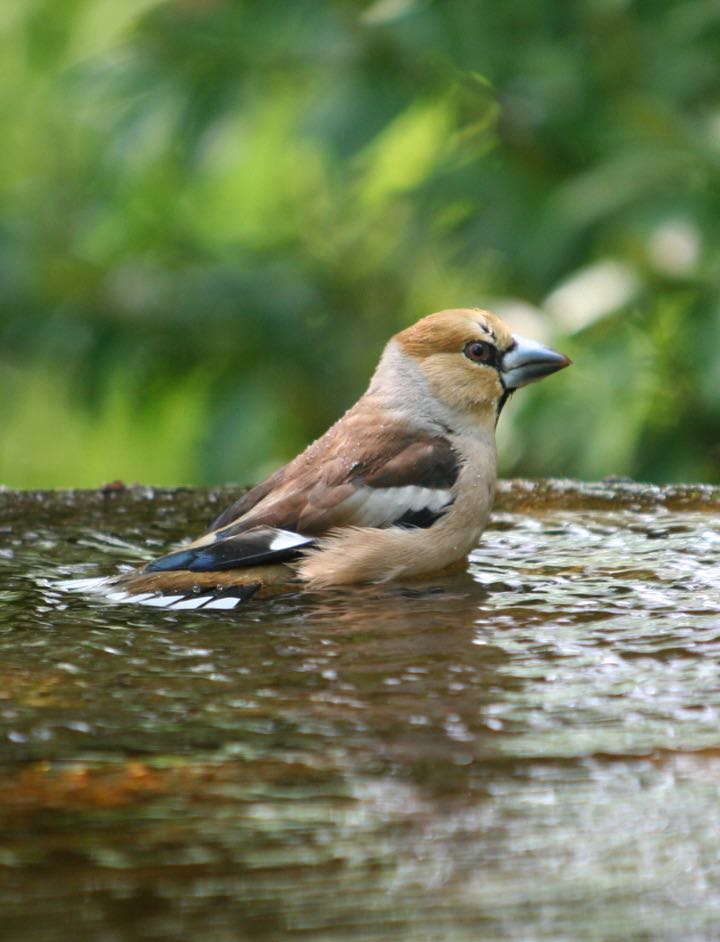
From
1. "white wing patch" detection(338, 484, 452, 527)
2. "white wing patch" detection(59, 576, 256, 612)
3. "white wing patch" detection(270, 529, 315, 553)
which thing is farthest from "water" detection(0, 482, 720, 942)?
"white wing patch" detection(338, 484, 452, 527)

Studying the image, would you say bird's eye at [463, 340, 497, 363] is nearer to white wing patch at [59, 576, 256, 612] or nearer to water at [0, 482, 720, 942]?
water at [0, 482, 720, 942]

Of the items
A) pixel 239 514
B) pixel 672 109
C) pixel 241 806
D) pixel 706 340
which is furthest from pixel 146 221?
pixel 241 806

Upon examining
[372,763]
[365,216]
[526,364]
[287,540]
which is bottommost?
[372,763]

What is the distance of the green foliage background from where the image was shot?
689cm

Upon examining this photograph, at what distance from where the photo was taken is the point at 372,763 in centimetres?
197

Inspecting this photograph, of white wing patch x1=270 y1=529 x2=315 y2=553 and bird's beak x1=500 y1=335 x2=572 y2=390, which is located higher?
bird's beak x1=500 y1=335 x2=572 y2=390

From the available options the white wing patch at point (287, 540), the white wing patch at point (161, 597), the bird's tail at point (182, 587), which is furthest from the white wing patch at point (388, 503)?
the white wing patch at point (161, 597)

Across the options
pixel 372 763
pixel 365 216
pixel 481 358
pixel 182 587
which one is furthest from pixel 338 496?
pixel 365 216

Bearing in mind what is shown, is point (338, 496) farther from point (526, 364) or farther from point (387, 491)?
point (526, 364)

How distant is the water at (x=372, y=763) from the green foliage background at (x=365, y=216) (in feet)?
12.1

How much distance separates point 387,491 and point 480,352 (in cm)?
69

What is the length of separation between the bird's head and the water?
903 mm

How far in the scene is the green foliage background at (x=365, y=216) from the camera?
22.6 ft

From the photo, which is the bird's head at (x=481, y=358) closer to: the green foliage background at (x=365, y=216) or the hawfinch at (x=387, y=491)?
the hawfinch at (x=387, y=491)
